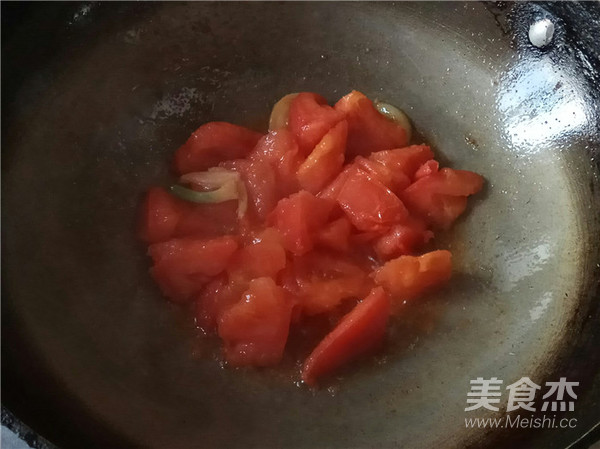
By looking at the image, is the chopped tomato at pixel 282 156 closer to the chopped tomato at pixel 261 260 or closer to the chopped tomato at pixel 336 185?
the chopped tomato at pixel 336 185

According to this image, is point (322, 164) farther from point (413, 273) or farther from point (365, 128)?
point (413, 273)

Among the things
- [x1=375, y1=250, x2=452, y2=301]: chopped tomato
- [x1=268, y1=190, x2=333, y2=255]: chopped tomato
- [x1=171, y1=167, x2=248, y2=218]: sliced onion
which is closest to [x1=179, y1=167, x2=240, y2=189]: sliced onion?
[x1=171, y1=167, x2=248, y2=218]: sliced onion

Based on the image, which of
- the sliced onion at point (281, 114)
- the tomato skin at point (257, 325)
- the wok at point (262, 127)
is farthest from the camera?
the sliced onion at point (281, 114)

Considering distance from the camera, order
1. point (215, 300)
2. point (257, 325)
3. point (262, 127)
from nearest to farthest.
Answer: point (257, 325), point (215, 300), point (262, 127)

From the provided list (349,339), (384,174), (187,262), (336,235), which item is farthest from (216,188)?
(349,339)

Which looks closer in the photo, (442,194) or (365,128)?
(442,194)

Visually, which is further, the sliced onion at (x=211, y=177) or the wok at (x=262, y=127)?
the sliced onion at (x=211, y=177)

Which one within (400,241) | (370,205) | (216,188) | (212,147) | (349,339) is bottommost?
(349,339)

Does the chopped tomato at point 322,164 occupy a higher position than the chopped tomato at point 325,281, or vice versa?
the chopped tomato at point 322,164

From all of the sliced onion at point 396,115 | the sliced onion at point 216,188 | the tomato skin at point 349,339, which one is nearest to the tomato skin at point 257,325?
the tomato skin at point 349,339
